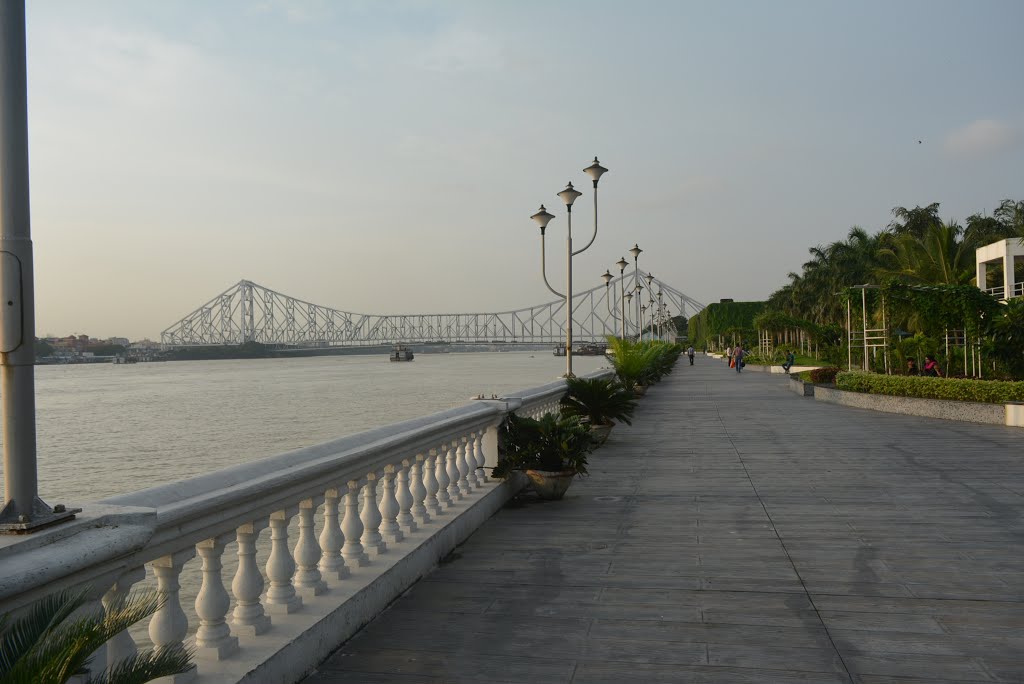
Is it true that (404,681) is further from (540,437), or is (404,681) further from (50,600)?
(540,437)

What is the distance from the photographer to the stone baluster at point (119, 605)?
2105 millimetres

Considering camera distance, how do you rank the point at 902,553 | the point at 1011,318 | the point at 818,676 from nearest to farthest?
1. the point at 818,676
2. the point at 902,553
3. the point at 1011,318

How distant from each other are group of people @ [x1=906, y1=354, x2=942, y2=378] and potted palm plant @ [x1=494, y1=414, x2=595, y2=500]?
41.2 feet

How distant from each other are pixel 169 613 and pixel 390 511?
2042 mm

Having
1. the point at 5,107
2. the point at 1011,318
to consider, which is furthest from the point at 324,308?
the point at 5,107

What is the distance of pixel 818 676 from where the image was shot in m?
3.01

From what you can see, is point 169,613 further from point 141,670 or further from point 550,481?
point 550,481

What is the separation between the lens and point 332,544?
3.71m

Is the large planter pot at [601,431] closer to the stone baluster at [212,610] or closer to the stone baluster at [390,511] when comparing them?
the stone baluster at [390,511]

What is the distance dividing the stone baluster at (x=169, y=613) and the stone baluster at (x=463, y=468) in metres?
3.34

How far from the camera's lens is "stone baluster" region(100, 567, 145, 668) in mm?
2105

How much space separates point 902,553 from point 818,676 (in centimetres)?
211

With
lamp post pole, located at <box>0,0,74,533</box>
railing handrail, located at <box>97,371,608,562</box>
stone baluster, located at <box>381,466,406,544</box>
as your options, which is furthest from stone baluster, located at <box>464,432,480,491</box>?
lamp post pole, located at <box>0,0,74,533</box>

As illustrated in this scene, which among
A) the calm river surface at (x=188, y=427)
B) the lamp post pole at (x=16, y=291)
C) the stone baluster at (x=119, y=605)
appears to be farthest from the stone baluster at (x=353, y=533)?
the calm river surface at (x=188, y=427)
